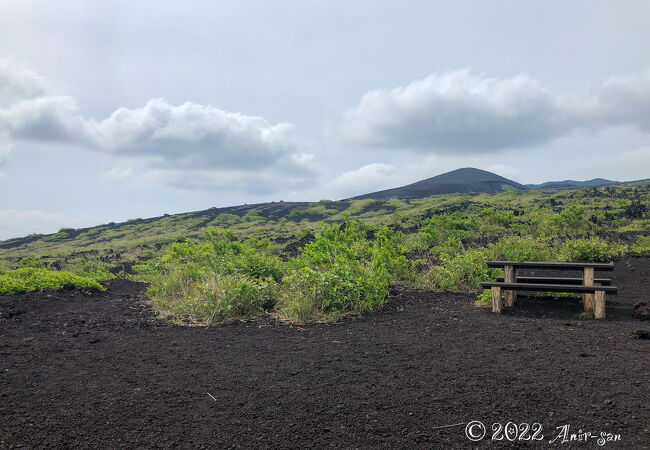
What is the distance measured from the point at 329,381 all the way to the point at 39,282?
25.2ft

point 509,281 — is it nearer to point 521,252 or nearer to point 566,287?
point 566,287

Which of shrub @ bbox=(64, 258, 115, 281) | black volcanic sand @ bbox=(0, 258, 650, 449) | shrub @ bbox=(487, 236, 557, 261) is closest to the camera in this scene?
black volcanic sand @ bbox=(0, 258, 650, 449)

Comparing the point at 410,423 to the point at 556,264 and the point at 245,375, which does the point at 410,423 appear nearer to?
the point at 245,375

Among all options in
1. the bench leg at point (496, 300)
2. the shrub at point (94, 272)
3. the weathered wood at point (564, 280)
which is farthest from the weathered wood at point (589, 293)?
→ the shrub at point (94, 272)

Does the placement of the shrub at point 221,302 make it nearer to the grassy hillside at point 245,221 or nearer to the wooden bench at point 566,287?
the wooden bench at point 566,287

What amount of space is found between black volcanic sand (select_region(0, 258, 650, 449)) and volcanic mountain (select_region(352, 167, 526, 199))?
168 ft

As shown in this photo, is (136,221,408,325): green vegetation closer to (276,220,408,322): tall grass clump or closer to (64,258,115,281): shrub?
(276,220,408,322): tall grass clump

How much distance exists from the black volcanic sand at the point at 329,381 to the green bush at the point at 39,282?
2825mm

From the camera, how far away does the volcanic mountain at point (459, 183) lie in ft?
194

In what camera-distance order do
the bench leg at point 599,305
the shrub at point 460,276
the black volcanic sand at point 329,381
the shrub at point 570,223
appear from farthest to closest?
the shrub at point 570,223
the shrub at point 460,276
the bench leg at point 599,305
the black volcanic sand at point 329,381

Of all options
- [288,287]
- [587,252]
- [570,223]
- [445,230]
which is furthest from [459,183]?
[288,287]

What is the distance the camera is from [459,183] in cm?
6619

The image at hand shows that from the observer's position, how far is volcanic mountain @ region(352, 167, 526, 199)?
2331 inches

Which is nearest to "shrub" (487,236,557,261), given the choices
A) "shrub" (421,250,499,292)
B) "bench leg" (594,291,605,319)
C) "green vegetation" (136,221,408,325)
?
"shrub" (421,250,499,292)
